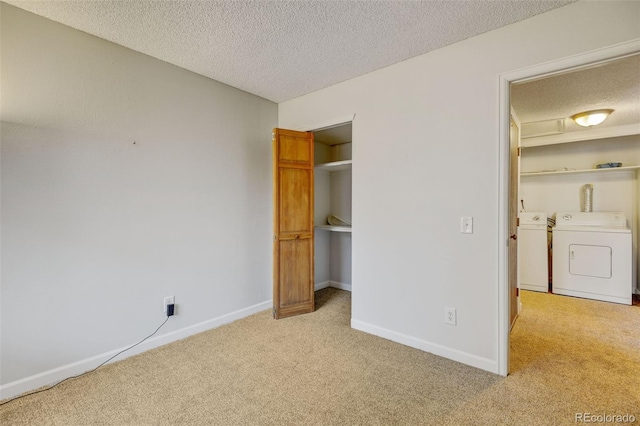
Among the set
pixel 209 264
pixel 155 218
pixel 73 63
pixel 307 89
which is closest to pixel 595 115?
pixel 307 89

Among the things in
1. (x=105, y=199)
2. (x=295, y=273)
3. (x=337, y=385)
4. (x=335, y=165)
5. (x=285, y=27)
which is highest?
(x=285, y=27)

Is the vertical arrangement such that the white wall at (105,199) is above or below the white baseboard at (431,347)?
above

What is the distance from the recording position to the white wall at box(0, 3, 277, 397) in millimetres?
1792

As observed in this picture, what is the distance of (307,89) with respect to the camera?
303cm

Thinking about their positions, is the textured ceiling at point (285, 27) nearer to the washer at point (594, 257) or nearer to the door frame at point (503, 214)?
the door frame at point (503, 214)

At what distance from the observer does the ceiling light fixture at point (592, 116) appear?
10.6 ft

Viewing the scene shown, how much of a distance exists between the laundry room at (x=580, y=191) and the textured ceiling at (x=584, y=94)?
11 mm

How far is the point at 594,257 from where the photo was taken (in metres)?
3.61

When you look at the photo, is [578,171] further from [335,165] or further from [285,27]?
[285,27]

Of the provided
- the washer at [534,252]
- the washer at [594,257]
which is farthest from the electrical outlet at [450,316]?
the washer at [594,257]

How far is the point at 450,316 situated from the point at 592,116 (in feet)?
10.0

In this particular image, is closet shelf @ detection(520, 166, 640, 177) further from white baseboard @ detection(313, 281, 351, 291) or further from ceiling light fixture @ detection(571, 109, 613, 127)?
white baseboard @ detection(313, 281, 351, 291)

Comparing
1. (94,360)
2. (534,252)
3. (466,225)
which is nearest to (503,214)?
(466,225)

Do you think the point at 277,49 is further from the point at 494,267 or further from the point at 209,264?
the point at 494,267
